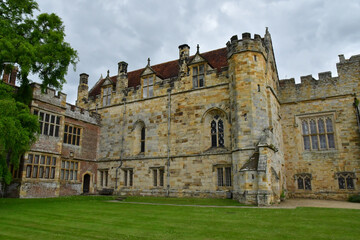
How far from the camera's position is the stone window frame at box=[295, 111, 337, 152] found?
20.8 metres

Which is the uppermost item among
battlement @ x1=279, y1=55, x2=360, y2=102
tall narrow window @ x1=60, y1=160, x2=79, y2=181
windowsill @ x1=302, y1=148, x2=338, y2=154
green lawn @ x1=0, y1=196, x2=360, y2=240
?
battlement @ x1=279, y1=55, x2=360, y2=102

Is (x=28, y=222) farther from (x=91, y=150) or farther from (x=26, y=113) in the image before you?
(x=91, y=150)

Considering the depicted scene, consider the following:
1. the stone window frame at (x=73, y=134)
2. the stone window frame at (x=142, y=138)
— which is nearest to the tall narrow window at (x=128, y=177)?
the stone window frame at (x=142, y=138)

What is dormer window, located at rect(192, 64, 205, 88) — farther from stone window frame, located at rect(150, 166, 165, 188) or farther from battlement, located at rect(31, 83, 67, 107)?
battlement, located at rect(31, 83, 67, 107)

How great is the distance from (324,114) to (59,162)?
68.8 feet

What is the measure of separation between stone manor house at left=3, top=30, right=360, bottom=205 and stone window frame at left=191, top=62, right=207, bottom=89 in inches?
3.4

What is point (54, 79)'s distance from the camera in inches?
642

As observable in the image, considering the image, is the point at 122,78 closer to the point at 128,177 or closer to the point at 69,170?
the point at 128,177

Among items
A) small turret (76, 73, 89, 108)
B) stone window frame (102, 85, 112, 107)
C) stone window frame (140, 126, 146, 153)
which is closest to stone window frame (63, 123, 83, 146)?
stone window frame (102, 85, 112, 107)

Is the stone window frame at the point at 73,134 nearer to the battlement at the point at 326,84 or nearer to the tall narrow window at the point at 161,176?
the tall narrow window at the point at 161,176

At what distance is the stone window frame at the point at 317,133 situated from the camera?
817 inches

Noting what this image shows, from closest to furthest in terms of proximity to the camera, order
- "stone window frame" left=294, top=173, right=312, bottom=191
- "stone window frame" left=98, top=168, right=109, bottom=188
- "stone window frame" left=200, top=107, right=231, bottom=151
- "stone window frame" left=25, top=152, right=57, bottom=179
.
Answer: "stone window frame" left=25, top=152, right=57, bottom=179 < "stone window frame" left=200, top=107, right=231, bottom=151 < "stone window frame" left=294, top=173, right=312, bottom=191 < "stone window frame" left=98, top=168, right=109, bottom=188

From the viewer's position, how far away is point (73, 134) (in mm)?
23297

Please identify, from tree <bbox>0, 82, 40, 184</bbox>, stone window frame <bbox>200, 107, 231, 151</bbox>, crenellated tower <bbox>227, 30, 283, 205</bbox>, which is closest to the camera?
tree <bbox>0, 82, 40, 184</bbox>
